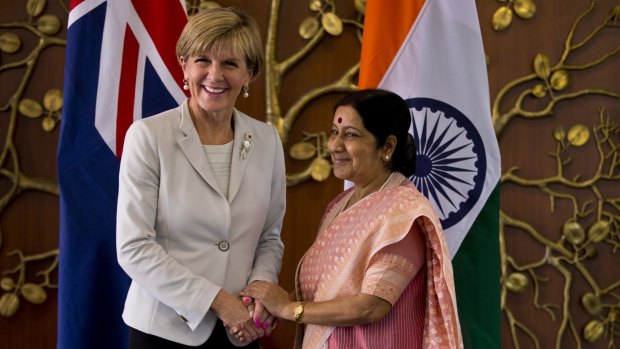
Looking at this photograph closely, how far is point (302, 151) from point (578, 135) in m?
1.21

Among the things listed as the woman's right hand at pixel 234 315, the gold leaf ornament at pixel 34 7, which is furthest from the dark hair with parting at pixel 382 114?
the gold leaf ornament at pixel 34 7

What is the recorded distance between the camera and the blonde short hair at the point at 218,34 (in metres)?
1.51

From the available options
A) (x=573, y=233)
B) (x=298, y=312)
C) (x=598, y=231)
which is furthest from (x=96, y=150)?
(x=598, y=231)

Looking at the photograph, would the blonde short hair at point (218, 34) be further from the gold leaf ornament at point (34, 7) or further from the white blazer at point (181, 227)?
the gold leaf ornament at point (34, 7)

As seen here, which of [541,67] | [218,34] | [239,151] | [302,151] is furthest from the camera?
[541,67]

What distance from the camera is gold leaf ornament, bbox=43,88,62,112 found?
2646mm

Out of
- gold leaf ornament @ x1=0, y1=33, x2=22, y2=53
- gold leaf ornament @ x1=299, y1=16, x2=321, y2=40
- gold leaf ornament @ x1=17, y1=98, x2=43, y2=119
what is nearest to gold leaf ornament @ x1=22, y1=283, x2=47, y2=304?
gold leaf ornament @ x1=17, y1=98, x2=43, y2=119

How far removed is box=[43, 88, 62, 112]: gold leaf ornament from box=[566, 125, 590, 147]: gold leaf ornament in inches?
84.7

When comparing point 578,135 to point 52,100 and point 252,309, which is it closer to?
point 252,309

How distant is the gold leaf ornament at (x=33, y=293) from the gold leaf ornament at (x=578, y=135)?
7.55 ft

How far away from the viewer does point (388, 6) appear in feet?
7.50

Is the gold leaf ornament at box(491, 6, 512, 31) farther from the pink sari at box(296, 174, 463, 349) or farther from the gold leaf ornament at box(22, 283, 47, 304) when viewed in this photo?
the gold leaf ornament at box(22, 283, 47, 304)

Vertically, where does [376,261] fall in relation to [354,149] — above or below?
below

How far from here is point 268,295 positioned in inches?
62.4
